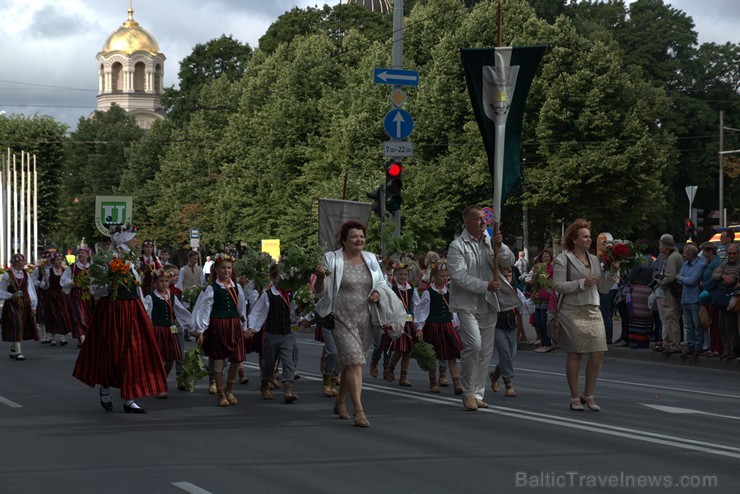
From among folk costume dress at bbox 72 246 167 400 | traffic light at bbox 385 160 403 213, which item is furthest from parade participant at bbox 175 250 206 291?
folk costume dress at bbox 72 246 167 400

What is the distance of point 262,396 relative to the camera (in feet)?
47.2

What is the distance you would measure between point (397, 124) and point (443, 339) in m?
8.96

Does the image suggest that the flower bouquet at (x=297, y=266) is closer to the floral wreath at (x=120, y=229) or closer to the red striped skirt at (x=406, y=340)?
the floral wreath at (x=120, y=229)

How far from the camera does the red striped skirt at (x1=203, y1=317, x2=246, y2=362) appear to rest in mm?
13711

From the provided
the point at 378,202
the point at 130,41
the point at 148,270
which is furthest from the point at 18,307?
the point at 130,41

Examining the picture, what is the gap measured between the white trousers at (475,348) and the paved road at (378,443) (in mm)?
309

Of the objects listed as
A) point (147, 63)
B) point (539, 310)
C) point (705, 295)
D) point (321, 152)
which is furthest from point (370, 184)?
point (147, 63)

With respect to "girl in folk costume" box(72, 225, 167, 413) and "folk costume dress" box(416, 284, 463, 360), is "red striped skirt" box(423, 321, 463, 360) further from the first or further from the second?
"girl in folk costume" box(72, 225, 167, 413)

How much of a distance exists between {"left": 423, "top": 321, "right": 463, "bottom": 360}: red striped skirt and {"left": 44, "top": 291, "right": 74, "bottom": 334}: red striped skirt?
11.8 metres

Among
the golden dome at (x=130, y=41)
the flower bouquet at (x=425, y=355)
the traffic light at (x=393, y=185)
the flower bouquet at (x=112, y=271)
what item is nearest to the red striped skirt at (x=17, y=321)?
the traffic light at (x=393, y=185)

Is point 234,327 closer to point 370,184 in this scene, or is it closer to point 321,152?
point 370,184

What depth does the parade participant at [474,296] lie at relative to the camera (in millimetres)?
12406

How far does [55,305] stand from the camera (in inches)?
993

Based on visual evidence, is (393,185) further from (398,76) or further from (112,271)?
(112,271)
